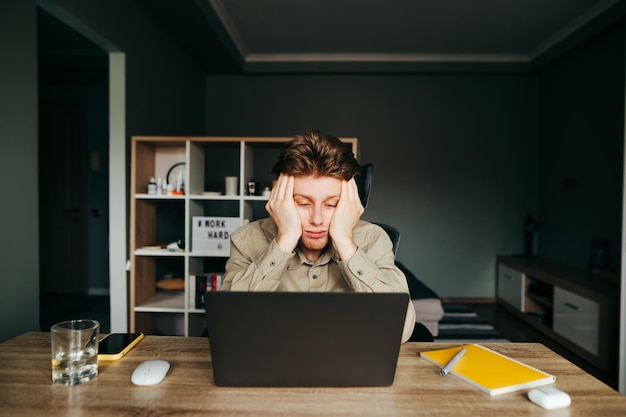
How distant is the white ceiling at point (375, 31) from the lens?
365cm

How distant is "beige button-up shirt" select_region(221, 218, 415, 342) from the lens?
1.38 meters

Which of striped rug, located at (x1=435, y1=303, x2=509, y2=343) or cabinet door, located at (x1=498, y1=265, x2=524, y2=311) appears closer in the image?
striped rug, located at (x1=435, y1=303, x2=509, y2=343)

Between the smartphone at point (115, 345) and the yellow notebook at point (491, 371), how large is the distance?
2.54ft

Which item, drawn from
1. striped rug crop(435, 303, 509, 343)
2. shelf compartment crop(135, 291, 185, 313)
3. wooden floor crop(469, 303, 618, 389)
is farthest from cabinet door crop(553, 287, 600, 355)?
shelf compartment crop(135, 291, 185, 313)

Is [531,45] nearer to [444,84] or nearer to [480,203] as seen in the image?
[444,84]

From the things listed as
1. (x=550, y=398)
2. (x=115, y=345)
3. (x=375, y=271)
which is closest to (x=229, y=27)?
(x=375, y=271)

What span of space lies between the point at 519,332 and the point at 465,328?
1.53ft

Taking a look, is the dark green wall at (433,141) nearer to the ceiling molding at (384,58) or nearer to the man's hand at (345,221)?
the ceiling molding at (384,58)

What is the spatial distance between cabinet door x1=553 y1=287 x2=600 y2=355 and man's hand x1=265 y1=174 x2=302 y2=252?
8.97 ft

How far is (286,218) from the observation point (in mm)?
1403

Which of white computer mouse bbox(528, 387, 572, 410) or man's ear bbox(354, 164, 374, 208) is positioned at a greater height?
man's ear bbox(354, 164, 374, 208)

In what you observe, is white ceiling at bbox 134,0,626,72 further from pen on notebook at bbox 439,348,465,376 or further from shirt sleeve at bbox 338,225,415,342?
pen on notebook at bbox 439,348,465,376

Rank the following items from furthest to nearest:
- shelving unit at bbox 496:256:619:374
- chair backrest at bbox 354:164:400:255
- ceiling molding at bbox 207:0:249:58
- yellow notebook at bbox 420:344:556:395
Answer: ceiling molding at bbox 207:0:249:58
shelving unit at bbox 496:256:619:374
chair backrest at bbox 354:164:400:255
yellow notebook at bbox 420:344:556:395

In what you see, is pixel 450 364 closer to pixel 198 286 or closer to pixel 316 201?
pixel 316 201
